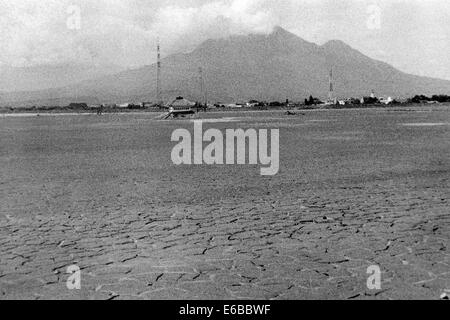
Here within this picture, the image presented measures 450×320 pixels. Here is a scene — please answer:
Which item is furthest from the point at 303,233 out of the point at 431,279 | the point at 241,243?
the point at 431,279

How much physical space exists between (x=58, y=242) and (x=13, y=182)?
7217 mm

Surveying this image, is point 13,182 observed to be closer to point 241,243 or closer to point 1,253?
point 1,253

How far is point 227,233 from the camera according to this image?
26.4 feet

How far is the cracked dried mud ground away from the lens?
568 cm

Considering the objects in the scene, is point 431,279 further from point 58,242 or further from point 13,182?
point 13,182

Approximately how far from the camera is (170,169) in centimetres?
1648

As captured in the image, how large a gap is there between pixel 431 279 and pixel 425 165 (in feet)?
37.3

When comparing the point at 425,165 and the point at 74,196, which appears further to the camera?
the point at 425,165

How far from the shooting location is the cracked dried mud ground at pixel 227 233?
5684 millimetres

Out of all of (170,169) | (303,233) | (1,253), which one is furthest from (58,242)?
(170,169)

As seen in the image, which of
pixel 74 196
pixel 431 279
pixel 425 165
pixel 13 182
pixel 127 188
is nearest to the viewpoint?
pixel 431 279

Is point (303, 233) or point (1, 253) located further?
point (303, 233)
